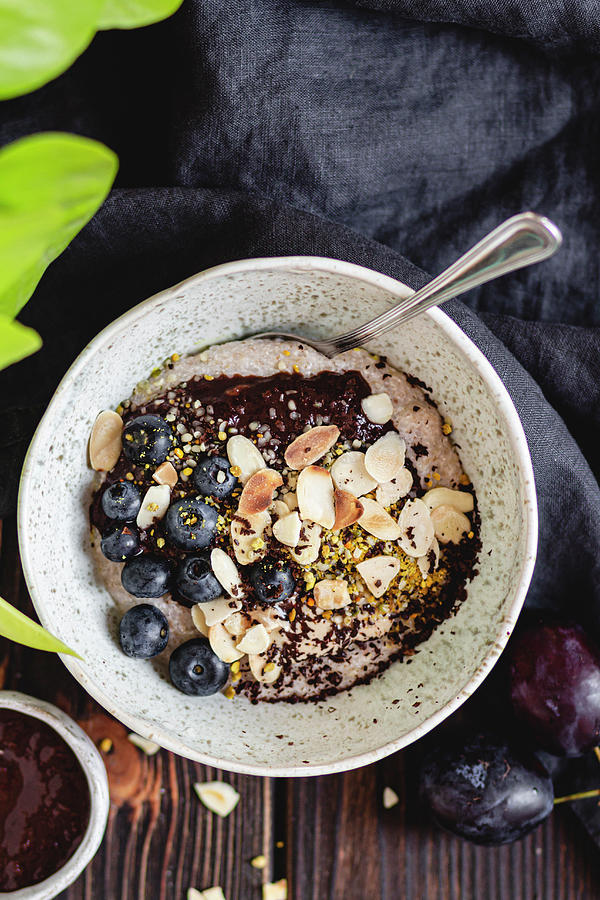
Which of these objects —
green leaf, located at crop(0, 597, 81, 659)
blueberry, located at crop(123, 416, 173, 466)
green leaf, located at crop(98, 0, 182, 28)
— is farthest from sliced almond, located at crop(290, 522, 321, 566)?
green leaf, located at crop(98, 0, 182, 28)

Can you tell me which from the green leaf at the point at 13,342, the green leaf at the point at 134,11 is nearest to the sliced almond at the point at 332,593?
the green leaf at the point at 13,342

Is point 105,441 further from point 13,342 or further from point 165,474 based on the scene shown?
point 13,342

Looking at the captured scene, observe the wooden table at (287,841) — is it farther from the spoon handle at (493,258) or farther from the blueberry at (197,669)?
the spoon handle at (493,258)

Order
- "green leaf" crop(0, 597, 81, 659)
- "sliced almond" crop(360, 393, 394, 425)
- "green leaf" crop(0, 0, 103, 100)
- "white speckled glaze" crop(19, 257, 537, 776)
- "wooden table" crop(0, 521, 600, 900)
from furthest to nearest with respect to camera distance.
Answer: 1. "wooden table" crop(0, 521, 600, 900)
2. "sliced almond" crop(360, 393, 394, 425)
3. "white speckled glaze" crop(19, 257, 537, 776)
4. "green leaf" crop(0, 597, 81, 659)
5. "green leaf" crop(0, 0, 103, 100)

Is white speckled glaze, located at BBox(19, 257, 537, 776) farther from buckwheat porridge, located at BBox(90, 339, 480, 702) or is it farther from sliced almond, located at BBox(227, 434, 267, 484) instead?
sliced almond, located at BBox(227, 434, 267, 484)

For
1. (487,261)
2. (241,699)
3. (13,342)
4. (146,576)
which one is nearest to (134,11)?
(13,342)

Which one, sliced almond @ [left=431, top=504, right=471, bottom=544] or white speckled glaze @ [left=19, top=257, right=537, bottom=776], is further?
sliced almond @ [left=431, top=504, right=471, bottom=544]
